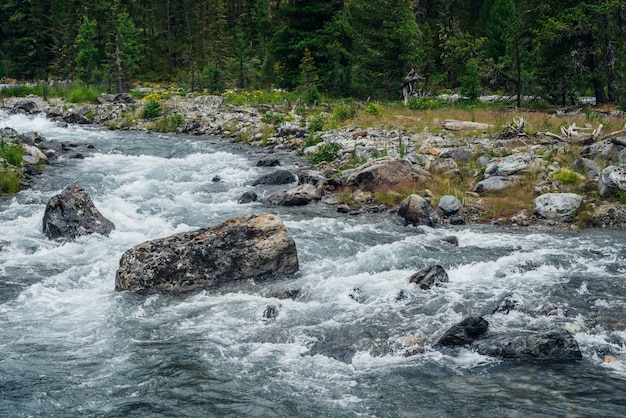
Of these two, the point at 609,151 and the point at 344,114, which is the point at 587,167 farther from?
the point at 344,114

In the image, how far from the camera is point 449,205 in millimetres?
16297

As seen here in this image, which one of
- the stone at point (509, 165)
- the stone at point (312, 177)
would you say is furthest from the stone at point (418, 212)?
the stone at point (312, 177)

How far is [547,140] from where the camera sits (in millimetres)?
20156

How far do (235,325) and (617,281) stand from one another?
718 centimetres

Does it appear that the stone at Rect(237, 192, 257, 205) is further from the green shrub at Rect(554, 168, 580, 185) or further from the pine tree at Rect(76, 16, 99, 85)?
the pine tree at Rect(76, 16, 99, 85)

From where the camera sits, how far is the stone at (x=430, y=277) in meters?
11.1

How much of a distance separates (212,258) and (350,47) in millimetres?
A: 31729

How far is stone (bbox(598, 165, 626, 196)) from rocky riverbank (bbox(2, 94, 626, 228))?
0.02 metres

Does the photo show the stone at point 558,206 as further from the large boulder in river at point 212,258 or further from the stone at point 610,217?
the large boulder in river at point 212,258

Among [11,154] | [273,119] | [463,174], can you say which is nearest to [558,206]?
[463,174]

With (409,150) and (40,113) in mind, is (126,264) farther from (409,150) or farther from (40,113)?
(40,113)

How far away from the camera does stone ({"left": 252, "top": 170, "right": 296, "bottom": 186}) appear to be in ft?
67.8

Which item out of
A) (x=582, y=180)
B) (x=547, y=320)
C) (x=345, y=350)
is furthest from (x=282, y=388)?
(x=582, y=180)

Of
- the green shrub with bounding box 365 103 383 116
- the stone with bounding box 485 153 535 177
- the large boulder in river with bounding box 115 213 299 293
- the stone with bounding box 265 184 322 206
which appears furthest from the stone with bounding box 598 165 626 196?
the green shrub with bounding box 365 103 383 116
